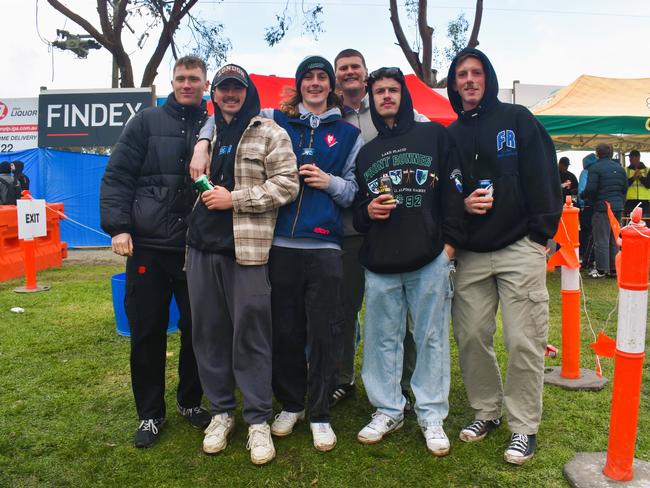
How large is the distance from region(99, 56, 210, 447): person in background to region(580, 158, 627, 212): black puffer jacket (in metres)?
7.47

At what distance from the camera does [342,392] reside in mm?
3674

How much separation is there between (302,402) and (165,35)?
15430 millimetres

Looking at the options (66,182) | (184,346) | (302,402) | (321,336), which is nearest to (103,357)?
(184,346)

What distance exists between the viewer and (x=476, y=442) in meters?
3.01

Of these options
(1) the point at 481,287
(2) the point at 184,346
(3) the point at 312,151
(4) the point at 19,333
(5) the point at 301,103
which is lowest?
(4) the point at 19,333

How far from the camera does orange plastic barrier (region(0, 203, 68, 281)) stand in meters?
8.70

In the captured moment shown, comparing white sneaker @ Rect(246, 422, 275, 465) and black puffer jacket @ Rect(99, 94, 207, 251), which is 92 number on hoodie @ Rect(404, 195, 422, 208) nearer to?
black puffer jacket @ Rect(99, 94, 207, 251)

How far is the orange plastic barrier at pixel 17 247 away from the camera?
342 inches

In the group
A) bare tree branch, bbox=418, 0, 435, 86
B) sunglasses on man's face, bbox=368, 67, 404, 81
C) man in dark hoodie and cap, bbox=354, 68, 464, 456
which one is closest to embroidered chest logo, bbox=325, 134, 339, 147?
man in dark hoodie and cap, bbox=354, 68, 464, 456

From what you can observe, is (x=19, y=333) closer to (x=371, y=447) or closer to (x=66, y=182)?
(x=371, y=447)

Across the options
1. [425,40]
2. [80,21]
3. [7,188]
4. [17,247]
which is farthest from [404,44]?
[17,247]

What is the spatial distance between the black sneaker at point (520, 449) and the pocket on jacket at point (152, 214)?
220 cm

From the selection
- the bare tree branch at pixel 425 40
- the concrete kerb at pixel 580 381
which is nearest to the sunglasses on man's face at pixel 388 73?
the concrete kerb at pixel 580 381

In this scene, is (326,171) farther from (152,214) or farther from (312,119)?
(152,214)
